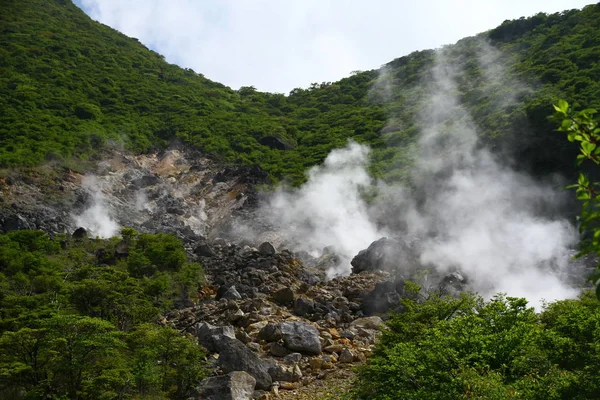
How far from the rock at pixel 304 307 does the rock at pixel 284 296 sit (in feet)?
2.66

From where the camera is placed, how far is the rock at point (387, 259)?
25.8 metres

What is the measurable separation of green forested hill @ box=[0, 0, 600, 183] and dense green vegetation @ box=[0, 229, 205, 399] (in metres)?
20.0

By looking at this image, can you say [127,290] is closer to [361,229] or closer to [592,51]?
[361,229]

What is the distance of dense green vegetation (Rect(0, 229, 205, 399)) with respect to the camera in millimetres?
10805

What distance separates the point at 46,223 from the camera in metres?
32.1

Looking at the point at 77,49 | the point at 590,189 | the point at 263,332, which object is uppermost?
the point at 77,49

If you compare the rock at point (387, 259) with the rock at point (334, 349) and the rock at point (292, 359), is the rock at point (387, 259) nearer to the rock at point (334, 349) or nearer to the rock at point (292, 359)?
the rock at point (334, 349)

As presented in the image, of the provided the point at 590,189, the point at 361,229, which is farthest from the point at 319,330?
the point at 361,229

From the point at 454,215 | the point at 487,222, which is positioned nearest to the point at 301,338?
the point at 487,222

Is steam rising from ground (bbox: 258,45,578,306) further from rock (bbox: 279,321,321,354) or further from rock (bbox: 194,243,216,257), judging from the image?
rock (bbox: 279,321,321,354)

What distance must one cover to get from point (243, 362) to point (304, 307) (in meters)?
6.38

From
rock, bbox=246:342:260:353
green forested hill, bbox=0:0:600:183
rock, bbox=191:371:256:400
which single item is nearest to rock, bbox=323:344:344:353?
rock, bbox=246:342:260:353

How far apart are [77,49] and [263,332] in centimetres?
5990

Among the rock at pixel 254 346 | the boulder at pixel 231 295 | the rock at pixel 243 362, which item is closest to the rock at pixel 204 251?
the boulder at pixel 231 295
